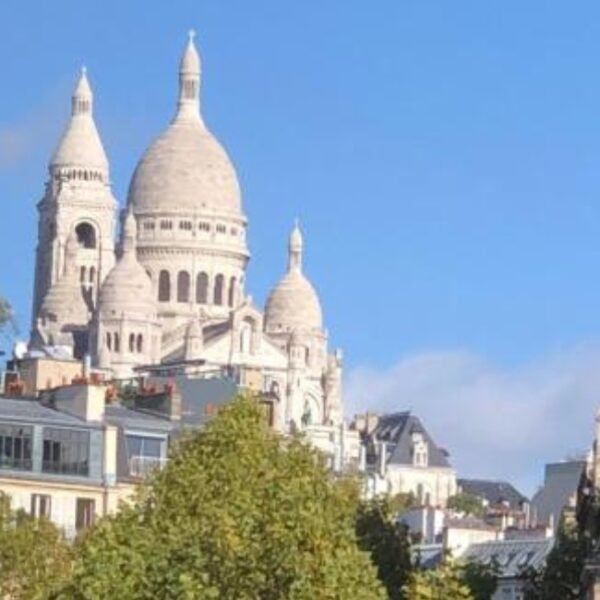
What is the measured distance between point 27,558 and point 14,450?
13.9 m

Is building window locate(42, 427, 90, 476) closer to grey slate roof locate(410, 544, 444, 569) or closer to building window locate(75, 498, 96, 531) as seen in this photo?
building window locate(75, 498, 96, 531)

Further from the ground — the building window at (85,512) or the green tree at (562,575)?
the building window at (85,512)

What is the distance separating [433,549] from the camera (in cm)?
12975

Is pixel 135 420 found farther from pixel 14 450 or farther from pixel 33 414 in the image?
pixel 14 450

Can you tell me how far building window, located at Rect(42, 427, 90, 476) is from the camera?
10481 centimetres

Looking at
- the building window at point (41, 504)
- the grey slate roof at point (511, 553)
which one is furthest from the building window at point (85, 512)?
the grey slate roof at point (511, 553)

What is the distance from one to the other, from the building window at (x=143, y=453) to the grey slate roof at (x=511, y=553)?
13170 millimetres

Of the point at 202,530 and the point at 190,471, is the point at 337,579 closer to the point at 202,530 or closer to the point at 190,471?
the point at 202,530

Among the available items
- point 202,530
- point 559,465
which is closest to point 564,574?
point 202,530

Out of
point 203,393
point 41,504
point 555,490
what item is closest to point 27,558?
point 41,504

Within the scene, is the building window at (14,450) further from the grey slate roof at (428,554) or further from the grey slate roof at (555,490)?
the grey slate roof at (555,490)

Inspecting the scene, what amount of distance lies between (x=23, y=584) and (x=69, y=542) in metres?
8.71

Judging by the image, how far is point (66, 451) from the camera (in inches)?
4149

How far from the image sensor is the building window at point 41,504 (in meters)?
104
